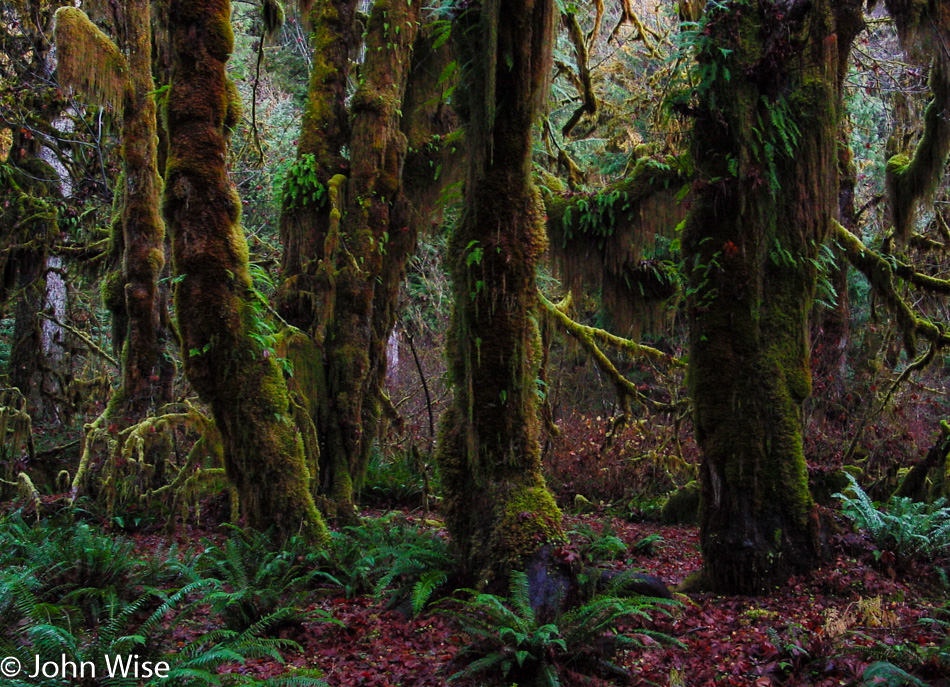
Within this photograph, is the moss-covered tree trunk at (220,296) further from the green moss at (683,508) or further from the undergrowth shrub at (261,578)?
the green moss at (683,508)

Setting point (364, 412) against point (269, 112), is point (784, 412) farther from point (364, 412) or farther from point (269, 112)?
point (269, 112)

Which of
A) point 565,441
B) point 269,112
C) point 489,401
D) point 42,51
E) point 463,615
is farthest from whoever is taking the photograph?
point 269,112

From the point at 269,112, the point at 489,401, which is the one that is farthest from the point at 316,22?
the point at 269,112

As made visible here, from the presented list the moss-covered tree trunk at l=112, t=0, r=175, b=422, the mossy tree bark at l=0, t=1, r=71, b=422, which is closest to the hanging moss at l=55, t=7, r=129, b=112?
the moss-covered tree trunk at l=112, t=0, r=175, b=422

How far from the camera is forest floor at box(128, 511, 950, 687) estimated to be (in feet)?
13.9

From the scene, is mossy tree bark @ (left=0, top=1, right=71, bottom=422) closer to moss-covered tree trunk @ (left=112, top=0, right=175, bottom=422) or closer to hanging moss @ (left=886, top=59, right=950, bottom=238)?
moss-covered tree trunk @ (left=112, top=0, right=175, bottom=422)

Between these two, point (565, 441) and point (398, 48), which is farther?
point (565, 441)

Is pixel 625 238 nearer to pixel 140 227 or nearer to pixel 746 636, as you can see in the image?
pixel 746 636

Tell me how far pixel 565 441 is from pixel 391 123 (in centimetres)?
705

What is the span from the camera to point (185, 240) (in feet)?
21.3

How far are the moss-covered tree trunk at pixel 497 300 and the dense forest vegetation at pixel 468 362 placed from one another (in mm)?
28

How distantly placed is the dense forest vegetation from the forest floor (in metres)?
0.03
